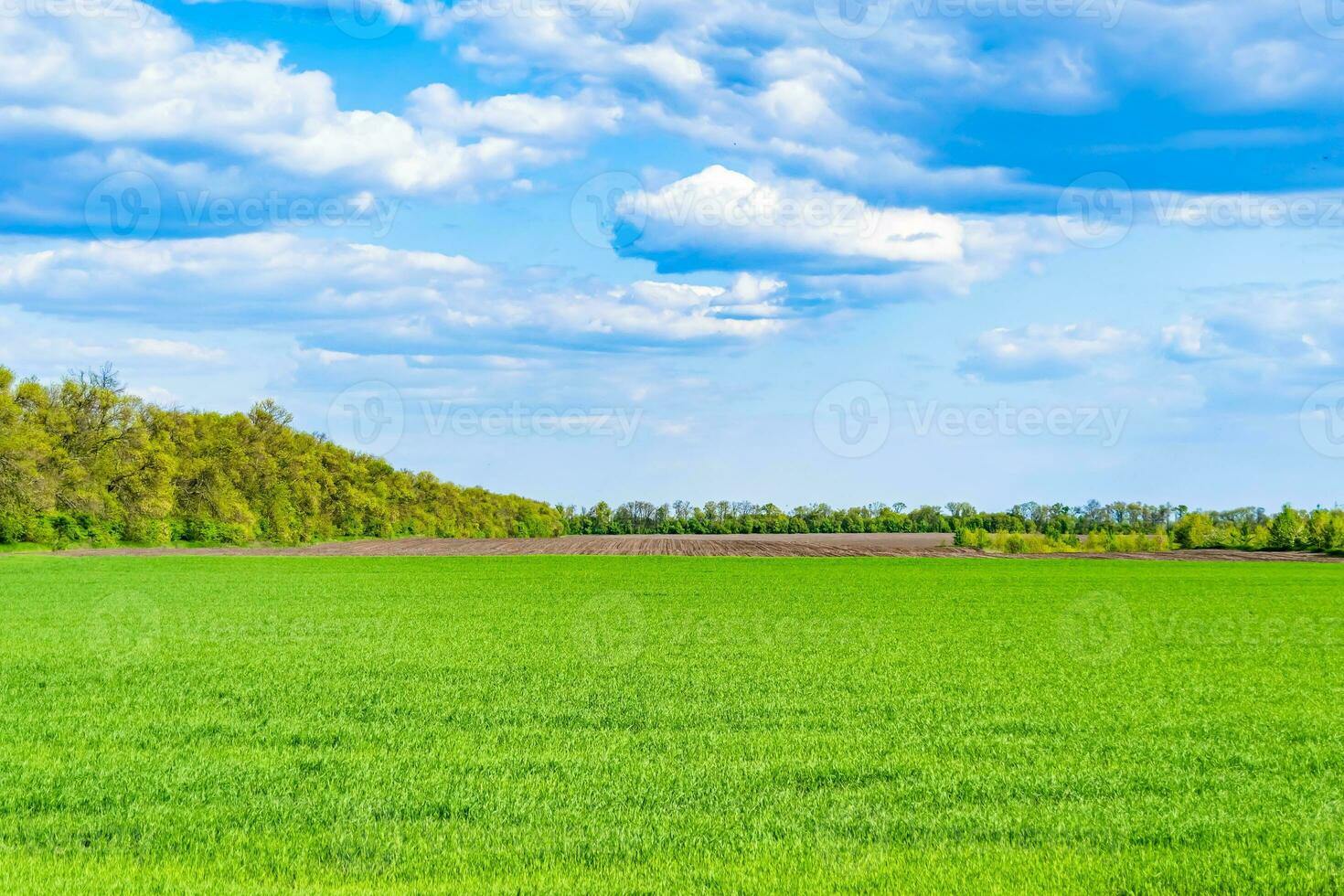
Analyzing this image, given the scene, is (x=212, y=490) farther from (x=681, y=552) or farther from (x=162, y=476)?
(x=681, y=552)

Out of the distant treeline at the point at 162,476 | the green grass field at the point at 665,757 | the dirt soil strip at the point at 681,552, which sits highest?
the distant treeline at the point at 162,476

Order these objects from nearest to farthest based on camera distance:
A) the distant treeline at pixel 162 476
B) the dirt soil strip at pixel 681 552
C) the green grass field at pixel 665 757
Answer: the green grass field at pixel 665 757 < the distant treeline at pixel 162 476 < the dirt soil strip at pixel 681 552

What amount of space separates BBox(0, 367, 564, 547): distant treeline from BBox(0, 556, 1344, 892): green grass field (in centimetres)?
5008

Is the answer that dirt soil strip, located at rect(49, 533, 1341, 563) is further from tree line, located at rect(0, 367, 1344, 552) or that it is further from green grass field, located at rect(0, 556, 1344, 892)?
green grass field, located at rect(0, 556, 1344, 892)

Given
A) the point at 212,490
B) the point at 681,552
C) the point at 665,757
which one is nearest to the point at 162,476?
the point at 212,490

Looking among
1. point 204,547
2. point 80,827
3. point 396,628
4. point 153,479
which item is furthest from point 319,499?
point 80,827

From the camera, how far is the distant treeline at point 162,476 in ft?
237

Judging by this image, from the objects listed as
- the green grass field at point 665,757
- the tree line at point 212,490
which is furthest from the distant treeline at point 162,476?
the green grass field at point 665,757

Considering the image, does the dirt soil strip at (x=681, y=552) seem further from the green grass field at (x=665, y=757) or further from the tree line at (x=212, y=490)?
the green grass field at (x=665, y=757)

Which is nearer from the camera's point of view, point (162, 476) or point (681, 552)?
point (162, 476)

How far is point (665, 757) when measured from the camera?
13.0 metres

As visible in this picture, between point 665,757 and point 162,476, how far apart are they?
77.5 m

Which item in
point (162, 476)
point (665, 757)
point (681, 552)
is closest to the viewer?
point (665, 757)

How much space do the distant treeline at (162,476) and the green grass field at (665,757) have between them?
50.1 metres
